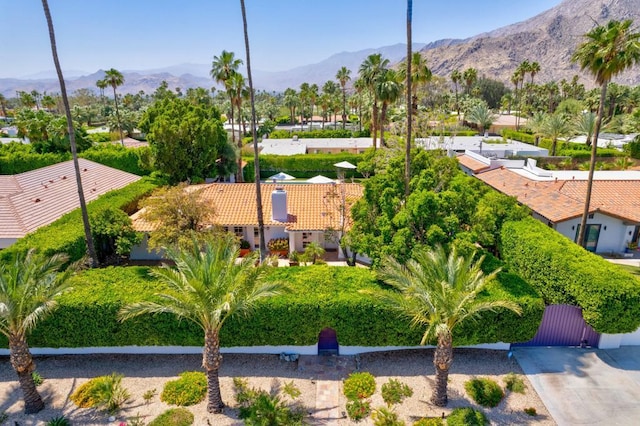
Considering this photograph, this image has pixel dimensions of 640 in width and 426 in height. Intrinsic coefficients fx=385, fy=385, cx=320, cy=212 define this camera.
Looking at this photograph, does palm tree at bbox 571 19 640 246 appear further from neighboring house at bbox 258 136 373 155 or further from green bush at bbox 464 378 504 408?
neighboring house at bbox 258 136 373 155

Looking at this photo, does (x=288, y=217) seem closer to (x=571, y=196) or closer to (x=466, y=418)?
(x=466, y=418)

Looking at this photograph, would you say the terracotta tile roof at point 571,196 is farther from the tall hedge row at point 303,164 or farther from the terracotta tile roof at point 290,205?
the tall hedge row at point 303,164

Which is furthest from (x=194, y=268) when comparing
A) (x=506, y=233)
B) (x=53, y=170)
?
(x=53, y=170)

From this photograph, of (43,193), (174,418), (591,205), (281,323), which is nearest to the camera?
(174,418)

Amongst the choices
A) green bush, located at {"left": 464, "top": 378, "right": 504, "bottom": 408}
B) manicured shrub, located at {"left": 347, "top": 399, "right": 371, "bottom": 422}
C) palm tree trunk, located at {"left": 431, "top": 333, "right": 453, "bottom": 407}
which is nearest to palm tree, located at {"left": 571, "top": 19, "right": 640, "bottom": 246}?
green bush, located at {"left": 464, "top": 378, "right": 504, "bottom": 408}

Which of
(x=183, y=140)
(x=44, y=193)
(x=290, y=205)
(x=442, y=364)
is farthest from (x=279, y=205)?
(x=44, y=193)

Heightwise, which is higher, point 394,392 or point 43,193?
point 43,193

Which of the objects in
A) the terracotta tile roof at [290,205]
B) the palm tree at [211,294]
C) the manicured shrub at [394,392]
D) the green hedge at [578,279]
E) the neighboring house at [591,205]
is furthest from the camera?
the terracotta tile roof at [290,205]

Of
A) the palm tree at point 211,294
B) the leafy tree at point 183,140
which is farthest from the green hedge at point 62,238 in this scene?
the palm tree at point 211,294
